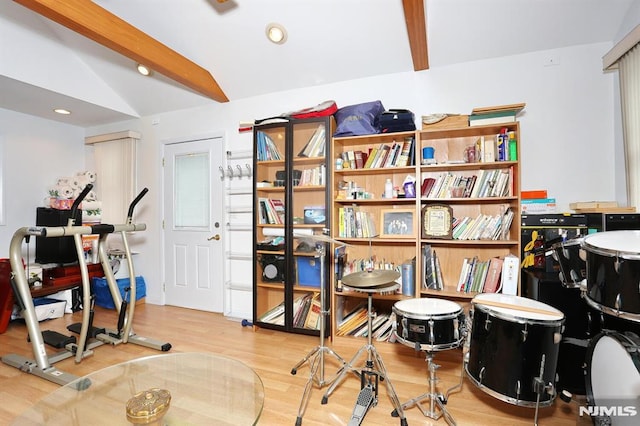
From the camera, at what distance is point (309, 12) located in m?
2.28

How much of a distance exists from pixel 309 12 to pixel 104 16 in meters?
1.64

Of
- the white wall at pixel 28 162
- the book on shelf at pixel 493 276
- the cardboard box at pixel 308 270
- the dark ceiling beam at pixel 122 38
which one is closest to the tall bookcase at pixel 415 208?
the book on shelf at pixel 493 276

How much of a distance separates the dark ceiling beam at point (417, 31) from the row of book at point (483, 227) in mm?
1420

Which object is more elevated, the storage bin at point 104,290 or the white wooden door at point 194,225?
the white wooden door at point 194,225

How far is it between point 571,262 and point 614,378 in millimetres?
547

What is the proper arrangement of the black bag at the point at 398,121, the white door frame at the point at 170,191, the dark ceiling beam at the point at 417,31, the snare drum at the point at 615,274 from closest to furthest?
the snare drum at the point at 615,274 → the dark ceiling beam at the point at 417,31 → the black bag at the point at 398,121 → the white door frame at the point at 170,191

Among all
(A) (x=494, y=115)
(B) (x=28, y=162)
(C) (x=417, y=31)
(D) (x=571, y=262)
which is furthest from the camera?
(B) (x=28, y=162)

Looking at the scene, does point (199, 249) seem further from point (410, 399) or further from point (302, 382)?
point (410, 399)

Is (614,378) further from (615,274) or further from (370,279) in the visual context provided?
(370,279)

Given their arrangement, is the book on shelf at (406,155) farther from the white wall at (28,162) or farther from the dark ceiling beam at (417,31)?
the white wall at (28,162)

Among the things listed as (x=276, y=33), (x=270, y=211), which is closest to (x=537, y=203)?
(x=270, y=211)

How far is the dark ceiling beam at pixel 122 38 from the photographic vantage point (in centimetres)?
199

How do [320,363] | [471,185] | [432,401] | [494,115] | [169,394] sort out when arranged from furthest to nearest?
[471,185] → [494,115] → [320,363] → [432,401] → [169,394]

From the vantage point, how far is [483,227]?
2.29m
